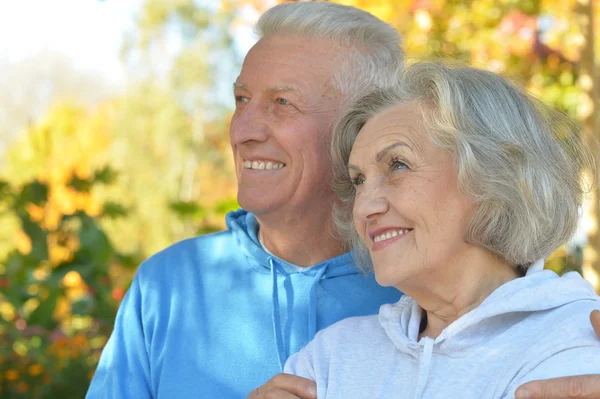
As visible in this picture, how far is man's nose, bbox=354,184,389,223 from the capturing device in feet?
6.07

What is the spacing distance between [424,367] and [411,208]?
0.35 m

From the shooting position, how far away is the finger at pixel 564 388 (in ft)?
4.87

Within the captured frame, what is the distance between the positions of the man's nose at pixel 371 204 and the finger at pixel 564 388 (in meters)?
0.52

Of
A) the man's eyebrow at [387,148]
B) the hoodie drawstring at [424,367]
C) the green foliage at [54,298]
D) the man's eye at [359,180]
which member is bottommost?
the green foliage at [54,298]

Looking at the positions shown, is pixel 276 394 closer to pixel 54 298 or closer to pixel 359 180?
pixel 359 180

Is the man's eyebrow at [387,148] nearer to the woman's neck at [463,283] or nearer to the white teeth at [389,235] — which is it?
the white teeth at [389,235]

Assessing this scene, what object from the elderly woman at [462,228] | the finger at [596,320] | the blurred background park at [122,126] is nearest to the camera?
the finger at [596,320]

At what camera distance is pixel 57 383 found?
15.2 feet

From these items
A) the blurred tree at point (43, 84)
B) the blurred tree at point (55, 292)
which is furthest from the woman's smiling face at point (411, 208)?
the blurred tree at point (43, 84)

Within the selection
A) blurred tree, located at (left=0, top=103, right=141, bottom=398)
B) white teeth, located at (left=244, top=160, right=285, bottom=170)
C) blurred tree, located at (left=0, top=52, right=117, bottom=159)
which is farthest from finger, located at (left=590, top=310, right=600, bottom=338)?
blurred tree, located at (left=0, top=52, right=117, bottom=159)

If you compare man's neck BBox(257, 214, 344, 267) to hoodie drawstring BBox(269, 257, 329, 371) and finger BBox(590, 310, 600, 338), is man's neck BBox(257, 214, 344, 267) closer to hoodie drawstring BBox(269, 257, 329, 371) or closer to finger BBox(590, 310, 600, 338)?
hoodie drawstring BBox(269, 257, 329, 371)

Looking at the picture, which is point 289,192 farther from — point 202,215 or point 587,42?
point 202,215

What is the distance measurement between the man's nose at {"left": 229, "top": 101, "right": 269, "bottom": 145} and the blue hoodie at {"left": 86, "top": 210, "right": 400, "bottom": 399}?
33 centimetres

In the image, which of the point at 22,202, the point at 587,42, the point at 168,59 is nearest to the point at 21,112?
the point at 168,59
